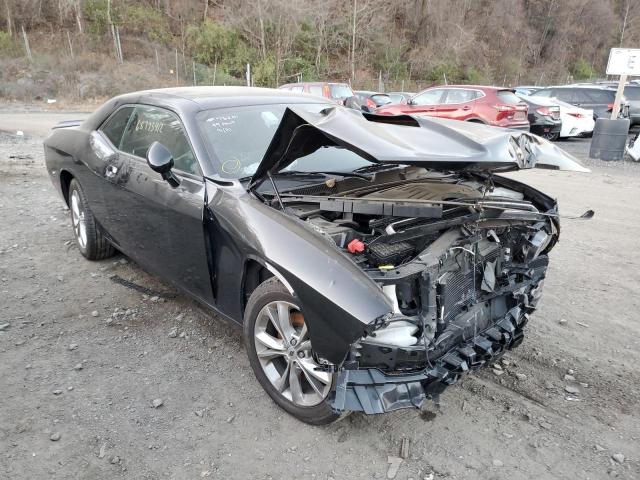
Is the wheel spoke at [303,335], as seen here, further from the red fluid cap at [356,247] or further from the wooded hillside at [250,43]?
the wooded hillside at [250,43]

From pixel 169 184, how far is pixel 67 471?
5.56 ft

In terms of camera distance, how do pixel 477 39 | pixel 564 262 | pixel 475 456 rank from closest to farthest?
pixel 475 456 < pixel 564 262 < pixel 477 39

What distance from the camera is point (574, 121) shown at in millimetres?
13867

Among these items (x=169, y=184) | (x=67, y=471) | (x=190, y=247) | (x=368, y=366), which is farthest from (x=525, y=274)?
(x=67, y=471)

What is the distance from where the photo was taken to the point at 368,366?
7.41 feet

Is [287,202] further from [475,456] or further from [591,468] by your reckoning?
[591,468]

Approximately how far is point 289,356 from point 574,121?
1395cm

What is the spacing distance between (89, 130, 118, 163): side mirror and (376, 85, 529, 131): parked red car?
825cm

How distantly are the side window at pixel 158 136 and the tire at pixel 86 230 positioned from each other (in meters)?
0.94

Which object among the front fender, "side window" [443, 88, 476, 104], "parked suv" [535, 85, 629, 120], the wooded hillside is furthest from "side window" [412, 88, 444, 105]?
the wooded hillside

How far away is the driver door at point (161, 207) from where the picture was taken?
10.1ft

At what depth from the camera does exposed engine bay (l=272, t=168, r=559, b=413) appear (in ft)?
7.48

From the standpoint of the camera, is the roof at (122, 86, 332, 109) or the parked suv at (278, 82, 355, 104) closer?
the roof at (122, 86, 332, 109)

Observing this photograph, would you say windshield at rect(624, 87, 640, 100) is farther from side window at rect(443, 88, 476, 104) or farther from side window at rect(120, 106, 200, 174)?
side window at rect(120, 106, 200, 174)
